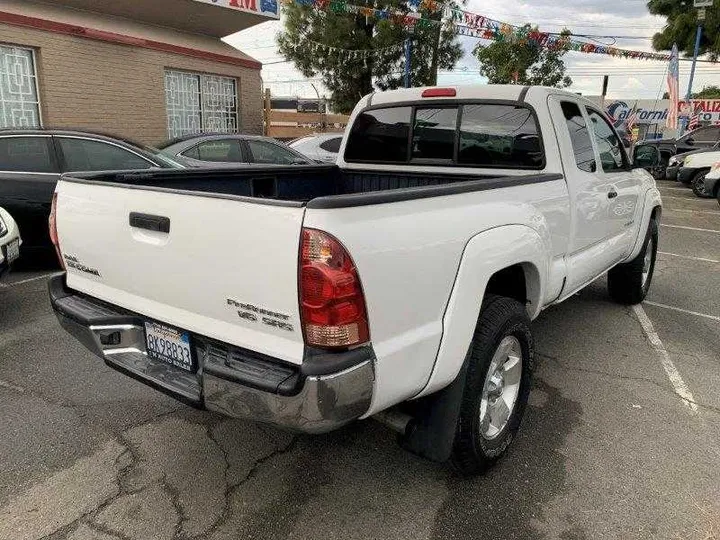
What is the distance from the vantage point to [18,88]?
10.1 metres

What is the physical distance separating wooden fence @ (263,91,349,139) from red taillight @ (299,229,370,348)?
1447 centimetres

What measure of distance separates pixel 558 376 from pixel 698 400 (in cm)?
86

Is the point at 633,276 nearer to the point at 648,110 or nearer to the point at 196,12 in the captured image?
the point at 196,12

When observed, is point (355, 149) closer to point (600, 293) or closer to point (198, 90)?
point (600, 293)

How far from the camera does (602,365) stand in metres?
4.19

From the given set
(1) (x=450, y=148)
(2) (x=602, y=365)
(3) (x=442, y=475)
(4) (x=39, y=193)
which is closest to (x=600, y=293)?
(2) (x=602, y=365)

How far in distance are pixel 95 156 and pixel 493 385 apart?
222 inches

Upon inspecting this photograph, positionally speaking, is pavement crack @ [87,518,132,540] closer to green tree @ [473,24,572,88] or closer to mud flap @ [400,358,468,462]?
mud flap @ [400,358,468,462]

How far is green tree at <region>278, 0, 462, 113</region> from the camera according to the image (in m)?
19.4

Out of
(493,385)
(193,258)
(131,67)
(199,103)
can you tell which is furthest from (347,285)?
(199,103)

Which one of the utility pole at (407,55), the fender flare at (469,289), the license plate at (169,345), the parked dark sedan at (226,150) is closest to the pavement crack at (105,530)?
the license plate at (169,345)

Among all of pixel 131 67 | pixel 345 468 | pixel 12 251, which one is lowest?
pixel 345 468

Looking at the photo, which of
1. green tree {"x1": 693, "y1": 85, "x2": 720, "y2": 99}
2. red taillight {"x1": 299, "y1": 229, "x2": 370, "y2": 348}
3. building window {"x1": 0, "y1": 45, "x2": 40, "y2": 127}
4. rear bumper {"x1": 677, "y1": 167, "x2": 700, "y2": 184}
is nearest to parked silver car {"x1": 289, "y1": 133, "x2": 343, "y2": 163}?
building window {"x1": 0, "y1": 45, "x2": 40, "y2": 127}

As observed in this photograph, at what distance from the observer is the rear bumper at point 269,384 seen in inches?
77.6
